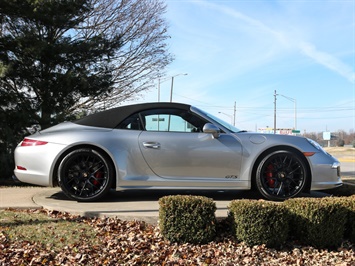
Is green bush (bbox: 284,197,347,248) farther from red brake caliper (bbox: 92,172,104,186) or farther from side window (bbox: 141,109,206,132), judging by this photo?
red brake caliper (bbox: 92,172,104,186)

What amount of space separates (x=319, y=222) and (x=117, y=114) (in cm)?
301

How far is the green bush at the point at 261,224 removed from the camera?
3.73 m

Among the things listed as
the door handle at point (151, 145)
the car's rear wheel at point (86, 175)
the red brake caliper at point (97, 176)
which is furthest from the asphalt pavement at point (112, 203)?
the door handle at point (151, 145)

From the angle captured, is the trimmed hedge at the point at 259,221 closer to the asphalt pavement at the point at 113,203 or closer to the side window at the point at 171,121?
the asphalt pavement at the point at 113,203

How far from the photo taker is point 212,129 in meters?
4.83

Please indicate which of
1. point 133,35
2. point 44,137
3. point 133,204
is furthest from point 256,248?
point 133,35

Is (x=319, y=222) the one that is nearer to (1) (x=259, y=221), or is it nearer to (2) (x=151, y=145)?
(1) (x=259, y=221)

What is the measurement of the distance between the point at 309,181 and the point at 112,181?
107 inches

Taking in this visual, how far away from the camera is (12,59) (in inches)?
333

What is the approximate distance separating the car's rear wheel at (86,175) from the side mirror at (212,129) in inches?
54.6

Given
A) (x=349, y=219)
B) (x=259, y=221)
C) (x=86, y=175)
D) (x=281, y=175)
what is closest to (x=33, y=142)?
(x=86, y=175)

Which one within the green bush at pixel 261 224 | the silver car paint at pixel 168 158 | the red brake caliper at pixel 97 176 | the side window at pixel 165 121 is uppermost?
the side window at pixel 165 121

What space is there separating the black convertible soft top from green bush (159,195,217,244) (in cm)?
175

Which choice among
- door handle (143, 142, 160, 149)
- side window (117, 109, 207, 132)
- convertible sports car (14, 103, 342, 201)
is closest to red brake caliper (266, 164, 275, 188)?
convertible sports car (14, 103, 342, 201)
